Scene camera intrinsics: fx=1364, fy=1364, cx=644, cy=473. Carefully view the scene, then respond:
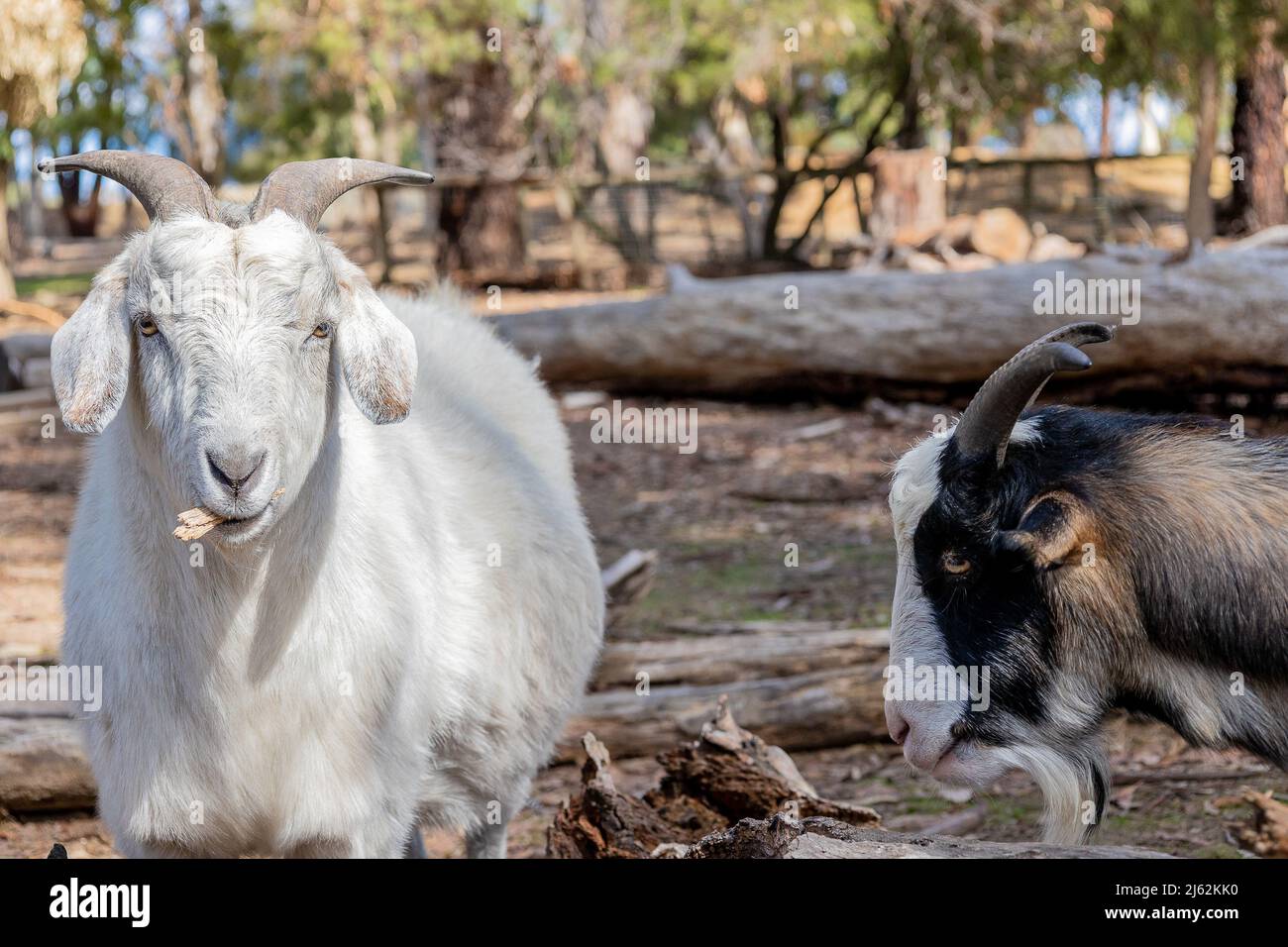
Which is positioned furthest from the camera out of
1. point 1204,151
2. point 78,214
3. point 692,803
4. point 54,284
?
point 78,214

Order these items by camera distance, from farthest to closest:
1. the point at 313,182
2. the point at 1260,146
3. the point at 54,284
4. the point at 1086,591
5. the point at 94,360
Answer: the point at 54,284
the point at 1260,146
the point at 313,182
the point at 1086,591
the point at 94,360

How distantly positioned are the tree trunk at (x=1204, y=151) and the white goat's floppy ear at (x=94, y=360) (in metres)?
14.0

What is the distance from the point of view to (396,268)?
1908 centimetres

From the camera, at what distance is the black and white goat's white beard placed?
3.12 metres

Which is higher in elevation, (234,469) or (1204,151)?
(1204,151)

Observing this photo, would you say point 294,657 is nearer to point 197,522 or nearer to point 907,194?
point 197,522

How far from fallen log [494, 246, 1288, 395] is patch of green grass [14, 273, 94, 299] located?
517 inches

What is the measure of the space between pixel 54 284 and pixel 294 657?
23.4 meters

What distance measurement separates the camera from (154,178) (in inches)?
119

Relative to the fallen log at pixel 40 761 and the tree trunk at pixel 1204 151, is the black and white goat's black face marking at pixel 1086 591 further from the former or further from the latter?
the tree trunk at pixel 1204 151

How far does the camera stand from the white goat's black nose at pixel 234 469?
8.61ft

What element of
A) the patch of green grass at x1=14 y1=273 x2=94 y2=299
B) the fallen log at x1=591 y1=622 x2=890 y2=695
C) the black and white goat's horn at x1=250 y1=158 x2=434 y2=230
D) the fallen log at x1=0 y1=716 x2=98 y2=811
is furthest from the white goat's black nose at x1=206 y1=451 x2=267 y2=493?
the patch of green grass at x1=14 y1=273 x2=94 y2=299

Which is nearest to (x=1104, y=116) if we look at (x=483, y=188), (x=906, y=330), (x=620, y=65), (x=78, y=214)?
(x=620, y=65)

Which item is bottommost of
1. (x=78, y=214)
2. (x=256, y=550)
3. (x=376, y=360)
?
(x=256, y=550)
